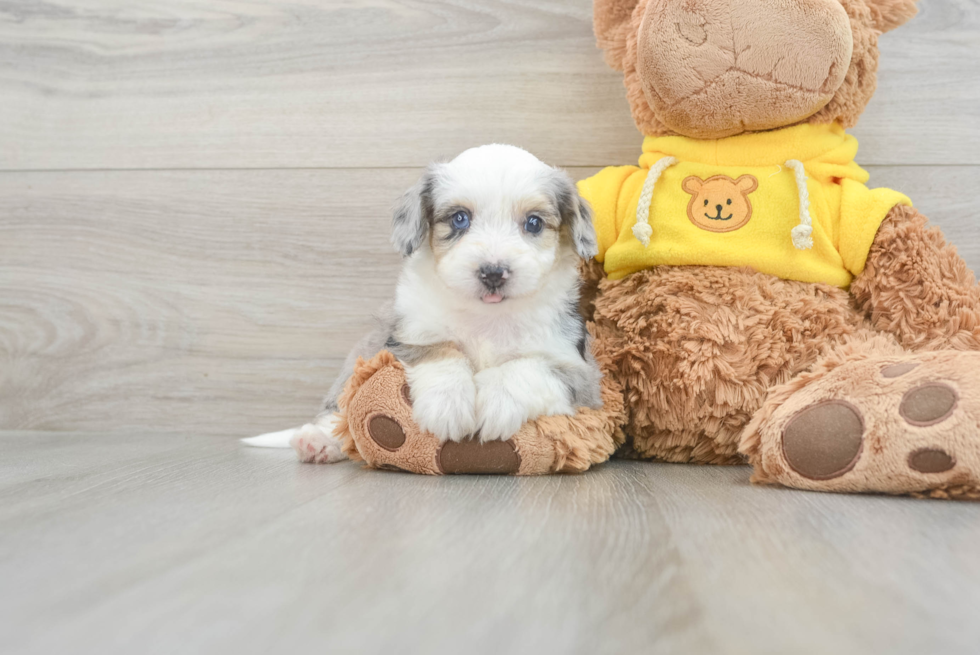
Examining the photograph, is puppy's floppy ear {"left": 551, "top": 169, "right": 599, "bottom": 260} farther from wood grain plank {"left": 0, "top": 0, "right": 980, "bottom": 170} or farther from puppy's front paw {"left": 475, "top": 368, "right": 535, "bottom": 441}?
wood grain plank {"left": 0, "top": 0, "right": 980, "bottom": 170}

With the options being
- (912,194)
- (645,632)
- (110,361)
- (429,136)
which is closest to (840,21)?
(912,194)

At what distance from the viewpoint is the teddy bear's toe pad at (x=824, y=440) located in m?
1.33

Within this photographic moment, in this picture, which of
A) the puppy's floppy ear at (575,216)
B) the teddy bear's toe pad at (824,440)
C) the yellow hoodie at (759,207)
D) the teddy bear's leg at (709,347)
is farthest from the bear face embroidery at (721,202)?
the teddy bear's toe pad at (824,440)

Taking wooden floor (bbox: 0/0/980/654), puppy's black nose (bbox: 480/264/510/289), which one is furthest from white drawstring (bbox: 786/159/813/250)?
puppy's black nose (bbox: 480/264/510/289)

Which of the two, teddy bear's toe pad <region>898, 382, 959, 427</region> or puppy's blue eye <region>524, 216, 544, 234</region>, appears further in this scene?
puppy's blue eye <region>524, 216, 544, 234</region>

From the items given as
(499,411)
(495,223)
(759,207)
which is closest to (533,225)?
(495,223)

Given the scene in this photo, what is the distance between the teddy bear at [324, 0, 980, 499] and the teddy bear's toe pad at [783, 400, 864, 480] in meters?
0.01

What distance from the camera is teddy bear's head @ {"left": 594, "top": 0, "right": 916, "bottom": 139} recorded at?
160 cm

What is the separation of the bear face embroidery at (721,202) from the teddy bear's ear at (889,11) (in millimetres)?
458

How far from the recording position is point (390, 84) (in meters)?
2.30

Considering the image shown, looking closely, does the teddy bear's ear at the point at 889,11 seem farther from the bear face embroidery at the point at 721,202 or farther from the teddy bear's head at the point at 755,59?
the bear face embroidery at the point at 721,202

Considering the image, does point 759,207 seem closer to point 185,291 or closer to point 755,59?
point 755,59

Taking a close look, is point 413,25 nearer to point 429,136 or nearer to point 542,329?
point 429,136

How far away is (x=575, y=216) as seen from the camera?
1709 mm
